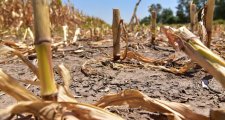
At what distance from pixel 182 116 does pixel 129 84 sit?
533 millimetres

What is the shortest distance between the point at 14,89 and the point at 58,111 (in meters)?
0.11

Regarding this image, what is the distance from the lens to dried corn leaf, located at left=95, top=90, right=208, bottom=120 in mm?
720

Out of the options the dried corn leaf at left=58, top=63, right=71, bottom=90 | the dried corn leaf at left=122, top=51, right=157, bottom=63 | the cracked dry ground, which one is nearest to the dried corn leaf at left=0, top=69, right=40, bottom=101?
the dried corn leaf at left=58, top=63, right=71, bottom=90

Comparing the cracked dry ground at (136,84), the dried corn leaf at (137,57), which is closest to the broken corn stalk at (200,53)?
the cracked dry ground at (136,84)

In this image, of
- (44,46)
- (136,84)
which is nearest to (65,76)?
(44,46)

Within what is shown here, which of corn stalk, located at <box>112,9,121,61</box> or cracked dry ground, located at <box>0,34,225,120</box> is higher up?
corn stalk, located at <box>112,9,121,61</box>

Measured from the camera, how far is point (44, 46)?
1.95ft

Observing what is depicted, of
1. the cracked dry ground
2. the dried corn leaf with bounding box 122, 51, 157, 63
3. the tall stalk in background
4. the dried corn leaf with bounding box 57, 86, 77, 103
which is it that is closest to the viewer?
the tall stalk in background

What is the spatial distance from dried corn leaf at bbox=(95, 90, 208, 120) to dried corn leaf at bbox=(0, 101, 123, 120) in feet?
0.41

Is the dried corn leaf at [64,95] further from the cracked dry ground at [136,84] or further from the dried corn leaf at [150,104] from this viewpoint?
the cracked dry ground at [136,84]

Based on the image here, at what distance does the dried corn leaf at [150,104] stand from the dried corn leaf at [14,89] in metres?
0.17

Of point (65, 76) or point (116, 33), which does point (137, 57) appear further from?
point (65, 76)

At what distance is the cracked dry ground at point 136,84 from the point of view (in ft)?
3.43

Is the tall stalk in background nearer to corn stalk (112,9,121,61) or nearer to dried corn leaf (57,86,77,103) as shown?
dried corn leaf (57,86,77,103)
